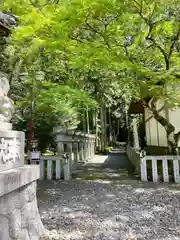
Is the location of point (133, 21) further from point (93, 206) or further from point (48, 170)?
point (48, 170)

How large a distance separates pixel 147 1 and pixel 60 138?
15.7 feet

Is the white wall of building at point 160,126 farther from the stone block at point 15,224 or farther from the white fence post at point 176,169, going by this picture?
the stone block at point 15,224

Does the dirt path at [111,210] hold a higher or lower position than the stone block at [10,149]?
lower

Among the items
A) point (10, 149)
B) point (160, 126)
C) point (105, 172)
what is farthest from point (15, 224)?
point (160, 126)

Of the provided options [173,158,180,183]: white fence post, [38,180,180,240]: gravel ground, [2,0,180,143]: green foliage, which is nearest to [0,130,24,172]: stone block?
[38,180,180,240]: gravel ground

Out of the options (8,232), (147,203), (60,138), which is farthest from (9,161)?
(60,138)

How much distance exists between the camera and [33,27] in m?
5.82

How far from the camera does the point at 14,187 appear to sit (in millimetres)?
2488

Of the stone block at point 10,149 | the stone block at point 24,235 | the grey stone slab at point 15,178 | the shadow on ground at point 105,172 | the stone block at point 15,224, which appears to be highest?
the stone block at point 10,149

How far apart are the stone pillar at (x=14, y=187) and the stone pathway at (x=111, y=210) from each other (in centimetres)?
49

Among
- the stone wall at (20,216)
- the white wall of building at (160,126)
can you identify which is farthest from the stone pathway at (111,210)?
the white wall of building at (160,126)

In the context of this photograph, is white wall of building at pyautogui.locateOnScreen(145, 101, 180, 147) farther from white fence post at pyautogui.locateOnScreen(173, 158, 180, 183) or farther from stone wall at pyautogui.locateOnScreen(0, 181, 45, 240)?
stone wall at pyautogui.locateOnScreen(0, 181, 45, 240)

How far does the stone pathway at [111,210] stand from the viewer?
10.4ft

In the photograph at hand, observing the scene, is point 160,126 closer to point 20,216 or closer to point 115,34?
point 115,34
